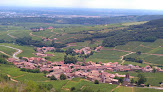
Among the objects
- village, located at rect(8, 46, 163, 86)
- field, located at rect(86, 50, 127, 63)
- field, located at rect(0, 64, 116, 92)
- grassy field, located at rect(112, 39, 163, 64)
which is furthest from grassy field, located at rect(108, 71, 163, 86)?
field, located at rect(86, 50, 127, 63)

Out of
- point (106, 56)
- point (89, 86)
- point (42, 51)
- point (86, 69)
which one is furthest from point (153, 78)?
point (42, 51)

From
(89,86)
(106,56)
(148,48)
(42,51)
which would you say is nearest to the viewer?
(89,86)

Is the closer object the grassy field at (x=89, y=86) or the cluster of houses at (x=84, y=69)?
the grassy field at (x=89, y=86)

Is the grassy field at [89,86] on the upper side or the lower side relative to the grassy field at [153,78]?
upper

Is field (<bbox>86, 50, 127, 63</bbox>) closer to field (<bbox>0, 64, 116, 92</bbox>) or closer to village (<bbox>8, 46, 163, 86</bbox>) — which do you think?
village (<bbox>8, 46, 163, 86</bbox>)

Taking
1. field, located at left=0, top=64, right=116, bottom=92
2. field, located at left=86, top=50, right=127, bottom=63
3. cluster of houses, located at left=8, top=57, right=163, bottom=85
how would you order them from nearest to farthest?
field, located at left=0, top=64, right=116, bottom=92 < cluster of houses, located at left=8, top=57, right=163, bottom=85 < field, located at left=86, top=50, right=127, bottom=63

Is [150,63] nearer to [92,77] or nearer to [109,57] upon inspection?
[109,57]

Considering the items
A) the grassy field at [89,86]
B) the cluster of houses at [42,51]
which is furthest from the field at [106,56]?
the grassy field at [89,86]

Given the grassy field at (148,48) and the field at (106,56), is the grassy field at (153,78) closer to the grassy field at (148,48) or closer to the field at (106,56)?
the grassy field at (148,48)

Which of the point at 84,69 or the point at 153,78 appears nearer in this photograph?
the point at 153,78

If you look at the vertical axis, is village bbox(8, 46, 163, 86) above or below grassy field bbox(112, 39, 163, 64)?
below

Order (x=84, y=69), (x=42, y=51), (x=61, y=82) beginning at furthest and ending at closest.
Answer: (x=42, y=51) → (x=84, y=69) → (x=61, y=82)

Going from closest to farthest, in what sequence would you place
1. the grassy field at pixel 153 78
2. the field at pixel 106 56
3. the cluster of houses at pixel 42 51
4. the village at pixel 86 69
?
the grassy field at pixel 153 78, the village at pixel 86 69, the field at pixel 106 56, the cluster of houses at pixel 42 51

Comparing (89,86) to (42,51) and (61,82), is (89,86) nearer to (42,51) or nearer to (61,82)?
(61,82)
